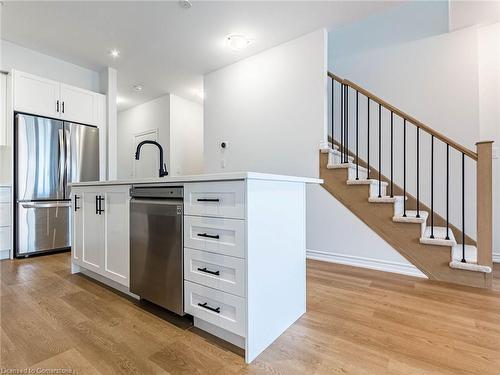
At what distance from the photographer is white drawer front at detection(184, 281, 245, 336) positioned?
1.22 metres

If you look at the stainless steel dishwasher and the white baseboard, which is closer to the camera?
the stainless steel dishwasher

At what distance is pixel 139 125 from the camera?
585 centimetres

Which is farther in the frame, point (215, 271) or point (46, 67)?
point (46, 67)

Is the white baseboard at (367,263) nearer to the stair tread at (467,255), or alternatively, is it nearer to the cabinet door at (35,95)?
the stair tread at (467,255)

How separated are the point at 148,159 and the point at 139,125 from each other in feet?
2.88

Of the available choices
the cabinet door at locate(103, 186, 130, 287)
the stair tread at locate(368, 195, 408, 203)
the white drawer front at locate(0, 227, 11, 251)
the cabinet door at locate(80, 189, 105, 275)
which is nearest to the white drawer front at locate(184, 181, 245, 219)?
the cabinet door at locate(103, 186, 130, 287)

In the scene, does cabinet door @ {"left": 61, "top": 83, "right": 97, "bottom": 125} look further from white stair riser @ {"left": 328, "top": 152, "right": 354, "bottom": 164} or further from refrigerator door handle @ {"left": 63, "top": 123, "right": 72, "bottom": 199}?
white stair riser @ {"left": 328, "top": 152, "right": 354, "bottom": 164}

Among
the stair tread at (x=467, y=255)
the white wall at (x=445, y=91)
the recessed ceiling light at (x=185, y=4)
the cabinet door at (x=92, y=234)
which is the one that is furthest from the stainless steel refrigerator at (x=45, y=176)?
the stair tread at (x=467, y=255)

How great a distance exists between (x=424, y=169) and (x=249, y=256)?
2.97 m

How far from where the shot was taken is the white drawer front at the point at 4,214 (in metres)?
2.99

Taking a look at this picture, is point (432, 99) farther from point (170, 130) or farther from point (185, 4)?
point (170, 130)

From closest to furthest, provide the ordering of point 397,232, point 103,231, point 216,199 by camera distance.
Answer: point 216,199 < point 103,231 < point 397,232

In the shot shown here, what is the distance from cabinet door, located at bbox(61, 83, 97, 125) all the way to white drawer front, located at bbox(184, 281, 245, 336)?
3400 mm

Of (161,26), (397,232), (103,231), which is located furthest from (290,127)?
(103,231)
